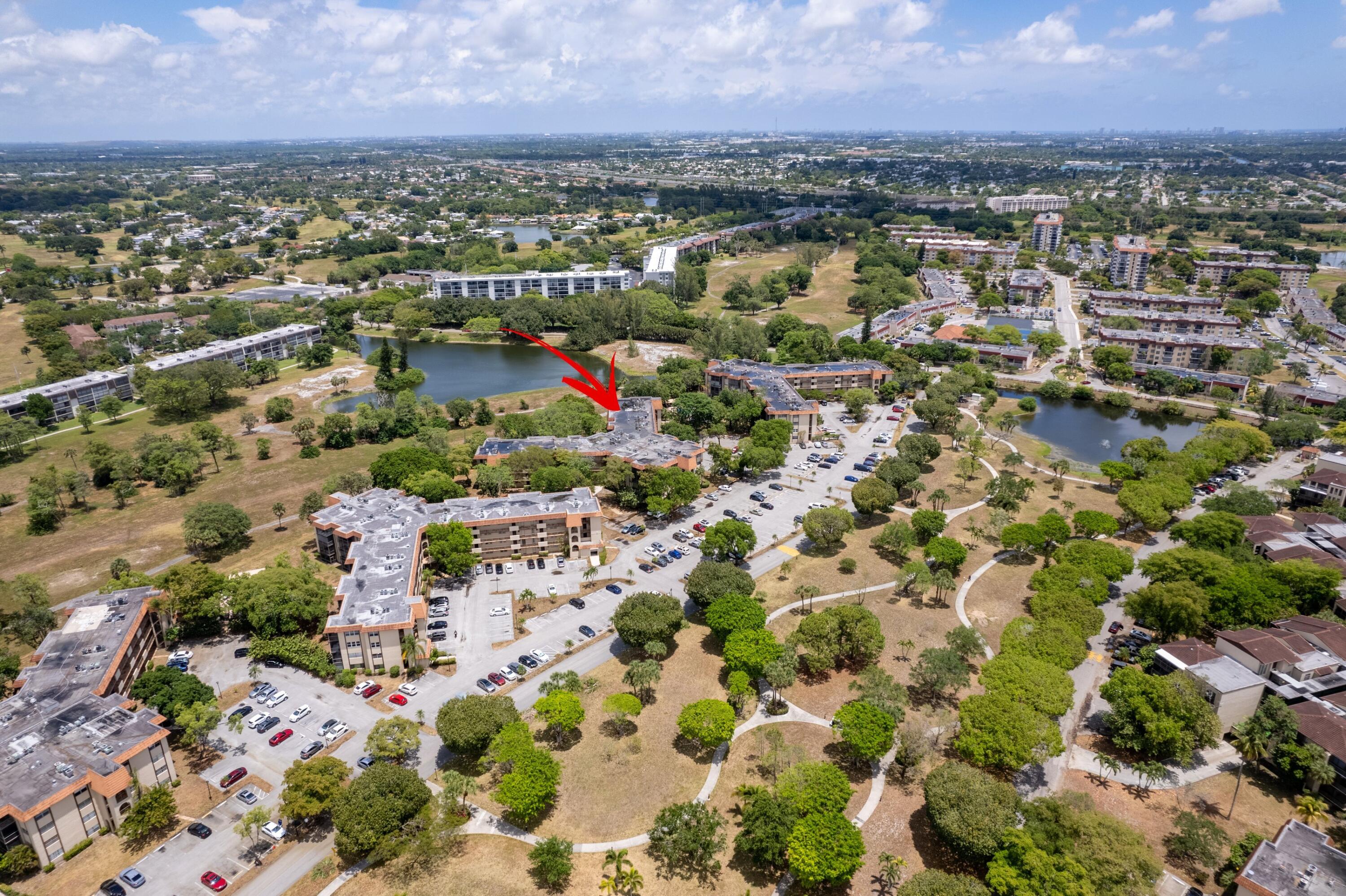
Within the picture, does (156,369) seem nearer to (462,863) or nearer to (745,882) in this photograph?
(462,863)

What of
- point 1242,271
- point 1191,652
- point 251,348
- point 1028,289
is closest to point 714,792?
point 1191,652

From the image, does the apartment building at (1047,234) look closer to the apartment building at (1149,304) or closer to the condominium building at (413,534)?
the apartment building at (1149,304)

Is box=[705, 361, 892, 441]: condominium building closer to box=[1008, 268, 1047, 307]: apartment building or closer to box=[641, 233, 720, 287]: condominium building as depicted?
box=[641, 233, 720, 287]: condominium building

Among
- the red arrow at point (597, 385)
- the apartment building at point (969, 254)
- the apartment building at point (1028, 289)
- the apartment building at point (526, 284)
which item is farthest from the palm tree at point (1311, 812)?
the apartment building at point (969, 254)

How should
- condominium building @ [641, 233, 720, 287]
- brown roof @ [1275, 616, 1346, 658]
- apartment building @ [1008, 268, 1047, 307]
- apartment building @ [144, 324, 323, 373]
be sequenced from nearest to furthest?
brown roof @ [1275, 616, 1346, 658] < apartment building @ [144, 324, 323, 373] < apartment building @ [1008, 268, 1047, 307] < condominium building @ [641, 233, 720, 287]

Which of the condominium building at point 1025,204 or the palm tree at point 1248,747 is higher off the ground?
the condominium building at point 1025,204

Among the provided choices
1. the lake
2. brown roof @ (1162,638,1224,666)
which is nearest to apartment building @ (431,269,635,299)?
the lake

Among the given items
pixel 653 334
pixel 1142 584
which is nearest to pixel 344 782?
pixel 1142 584
